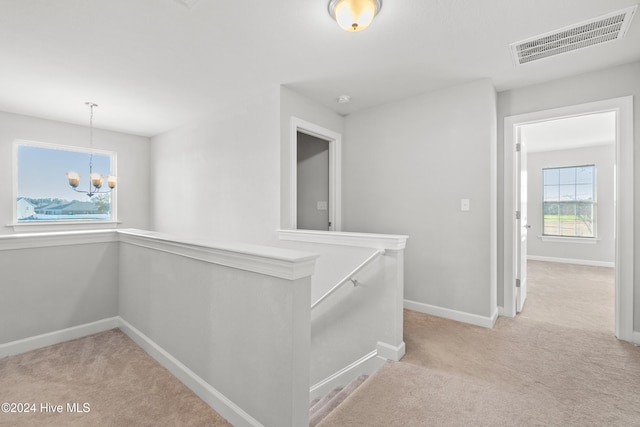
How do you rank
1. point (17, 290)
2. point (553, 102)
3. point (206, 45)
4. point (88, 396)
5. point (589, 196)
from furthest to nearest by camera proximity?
point (589, 196) → point (553, 102) → point (206, 45) → point (17, 290) → point (88, 396)

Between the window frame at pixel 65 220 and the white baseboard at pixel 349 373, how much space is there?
4.63m

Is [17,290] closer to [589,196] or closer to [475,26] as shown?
[475,26]

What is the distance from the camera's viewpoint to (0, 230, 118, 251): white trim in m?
2.19

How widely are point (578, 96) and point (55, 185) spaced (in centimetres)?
703

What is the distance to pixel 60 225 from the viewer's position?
4508 mm

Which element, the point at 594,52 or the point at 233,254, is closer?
the point at 233,254

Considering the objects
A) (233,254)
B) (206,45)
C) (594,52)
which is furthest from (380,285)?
(594,52)

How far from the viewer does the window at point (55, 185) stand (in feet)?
13.9

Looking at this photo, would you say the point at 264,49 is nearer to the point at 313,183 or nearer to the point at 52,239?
the point at 313,183

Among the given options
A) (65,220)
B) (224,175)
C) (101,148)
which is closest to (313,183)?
(224,175)

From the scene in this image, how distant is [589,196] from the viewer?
5.88 m

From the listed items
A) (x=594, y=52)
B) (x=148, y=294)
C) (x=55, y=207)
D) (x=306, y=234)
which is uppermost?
(x=594, y=52)

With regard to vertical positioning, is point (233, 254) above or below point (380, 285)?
above

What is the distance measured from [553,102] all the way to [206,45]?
132 inches
